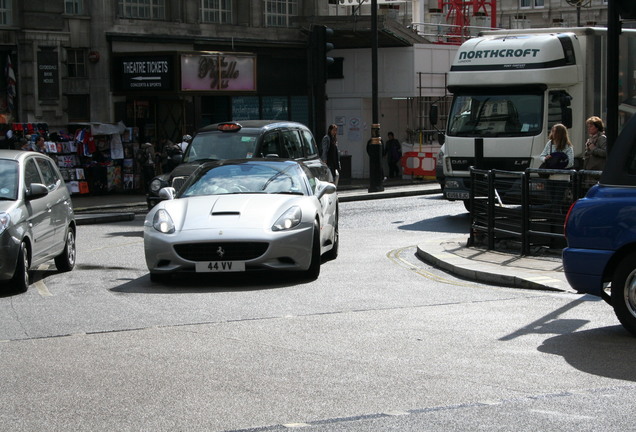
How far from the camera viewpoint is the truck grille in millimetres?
12039

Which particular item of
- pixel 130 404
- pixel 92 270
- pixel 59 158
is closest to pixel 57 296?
pixel 92 270

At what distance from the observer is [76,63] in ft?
102

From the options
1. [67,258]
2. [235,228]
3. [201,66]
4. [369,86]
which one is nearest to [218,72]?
[201,66]

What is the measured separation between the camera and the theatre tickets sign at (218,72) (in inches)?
1232

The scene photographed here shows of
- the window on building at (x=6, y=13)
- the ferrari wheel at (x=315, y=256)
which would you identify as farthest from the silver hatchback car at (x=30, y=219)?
the window on building at (x=6, y=13)

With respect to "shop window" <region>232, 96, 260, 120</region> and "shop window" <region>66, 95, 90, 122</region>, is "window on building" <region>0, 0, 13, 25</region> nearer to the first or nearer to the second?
"shop window" <region>66, 95, 90, 122</region>

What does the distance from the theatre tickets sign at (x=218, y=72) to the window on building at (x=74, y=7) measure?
3.10 meters

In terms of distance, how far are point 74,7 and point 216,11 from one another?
5311mm

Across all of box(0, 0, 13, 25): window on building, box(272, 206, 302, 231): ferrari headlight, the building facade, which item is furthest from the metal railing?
box(0, 0, 13, 25): window on building

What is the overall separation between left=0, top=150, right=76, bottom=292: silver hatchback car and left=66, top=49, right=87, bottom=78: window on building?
56.0 feet

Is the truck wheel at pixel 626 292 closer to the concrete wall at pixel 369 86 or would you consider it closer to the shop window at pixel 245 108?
the shop window at pixel 245 108

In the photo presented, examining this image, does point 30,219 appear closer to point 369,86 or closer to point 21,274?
point 21,274

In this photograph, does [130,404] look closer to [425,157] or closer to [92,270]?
[92,270]

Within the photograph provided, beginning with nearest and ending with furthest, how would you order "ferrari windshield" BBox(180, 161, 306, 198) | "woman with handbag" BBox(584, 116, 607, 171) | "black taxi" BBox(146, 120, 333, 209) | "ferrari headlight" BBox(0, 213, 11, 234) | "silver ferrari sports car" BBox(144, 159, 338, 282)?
1. "ferrari headlight" BBox(0, 213, 11, 234)
2. "silver ferrari sports car" BBox(144, 159, 338, 282)
3. "ferrari windshield" BBox(180, 161, 306, 198)
4. "woman with handbag" BBox(584, 116, 607, 171)
5. "black taxi" BBox(146, 120, 333, 209)
